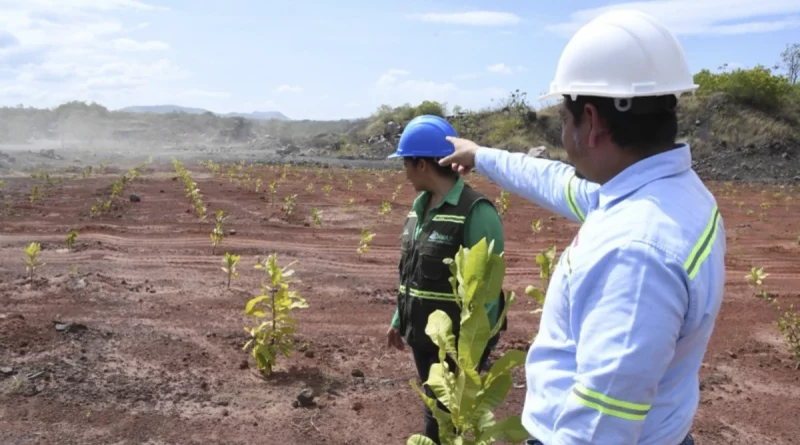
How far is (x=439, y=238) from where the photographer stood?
9.48 feet

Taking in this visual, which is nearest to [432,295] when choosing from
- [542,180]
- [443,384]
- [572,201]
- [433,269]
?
[433,269]

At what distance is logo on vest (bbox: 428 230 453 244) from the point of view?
2861 mm

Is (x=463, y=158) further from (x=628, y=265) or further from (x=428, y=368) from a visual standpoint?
(x=628, y=265)

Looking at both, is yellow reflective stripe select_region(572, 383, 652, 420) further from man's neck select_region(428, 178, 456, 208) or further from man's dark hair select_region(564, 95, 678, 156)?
man's neck select_region(428, 178, 456, 208)

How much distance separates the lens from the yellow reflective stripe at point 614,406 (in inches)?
45.1

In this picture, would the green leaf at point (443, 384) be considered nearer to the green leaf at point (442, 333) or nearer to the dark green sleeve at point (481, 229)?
the green leaf at point (442, 333)

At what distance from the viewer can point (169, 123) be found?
93.1m

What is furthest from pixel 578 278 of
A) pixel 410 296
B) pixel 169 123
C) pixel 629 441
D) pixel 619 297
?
pixel 169 123

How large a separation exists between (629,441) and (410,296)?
187 centimetres

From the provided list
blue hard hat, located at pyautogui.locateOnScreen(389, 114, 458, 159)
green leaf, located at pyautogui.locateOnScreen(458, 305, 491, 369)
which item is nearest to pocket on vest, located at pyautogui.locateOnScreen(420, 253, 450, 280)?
blue hard hat, located at pyautogui.locateOnScreen(389, 114, 458, 159)

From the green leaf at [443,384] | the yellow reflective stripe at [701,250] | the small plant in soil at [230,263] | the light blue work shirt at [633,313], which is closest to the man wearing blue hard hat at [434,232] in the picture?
the green leaf at [443,384]

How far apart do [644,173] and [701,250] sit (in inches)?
7.5

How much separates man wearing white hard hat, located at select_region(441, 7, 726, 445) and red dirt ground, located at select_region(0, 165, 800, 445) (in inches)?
117

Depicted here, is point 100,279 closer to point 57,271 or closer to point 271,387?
point 57,271
